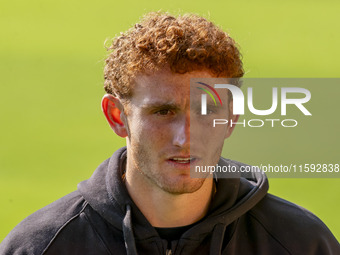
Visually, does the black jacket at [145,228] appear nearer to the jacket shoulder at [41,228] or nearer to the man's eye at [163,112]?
the jacket shoulder at [41,228]

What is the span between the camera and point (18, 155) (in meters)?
3.80

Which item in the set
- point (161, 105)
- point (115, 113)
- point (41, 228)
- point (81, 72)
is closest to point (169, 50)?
point (161, 105)

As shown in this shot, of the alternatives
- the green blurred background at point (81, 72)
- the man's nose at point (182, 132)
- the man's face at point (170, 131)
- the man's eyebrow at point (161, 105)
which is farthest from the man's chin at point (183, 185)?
the green blurred background at point (81, 72)

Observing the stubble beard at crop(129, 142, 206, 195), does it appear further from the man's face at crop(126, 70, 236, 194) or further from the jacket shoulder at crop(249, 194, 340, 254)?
the jacket shoulder at crop(249, 194, 340, 254)

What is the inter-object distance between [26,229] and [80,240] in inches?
6.4

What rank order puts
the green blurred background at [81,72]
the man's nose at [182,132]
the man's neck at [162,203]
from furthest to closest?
the green blurred background at [81,72] → the man's neck at [162,203] → the man's nose at [182,132]

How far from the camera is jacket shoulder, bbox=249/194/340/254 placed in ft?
6.64

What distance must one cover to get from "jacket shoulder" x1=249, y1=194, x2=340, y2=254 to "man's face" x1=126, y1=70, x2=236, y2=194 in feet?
0.82

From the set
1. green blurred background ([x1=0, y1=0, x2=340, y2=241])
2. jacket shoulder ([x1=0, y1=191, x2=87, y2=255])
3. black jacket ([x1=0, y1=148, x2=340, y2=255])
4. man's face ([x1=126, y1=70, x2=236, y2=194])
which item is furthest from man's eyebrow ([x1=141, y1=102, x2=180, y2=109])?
green blurred background ([x1=0, y1=0, x2=340, y2=241])

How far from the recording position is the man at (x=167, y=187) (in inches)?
76.3

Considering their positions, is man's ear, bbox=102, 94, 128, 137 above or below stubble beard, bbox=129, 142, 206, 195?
above

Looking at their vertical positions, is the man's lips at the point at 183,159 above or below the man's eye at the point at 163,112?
below

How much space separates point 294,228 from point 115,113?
25.2 inches

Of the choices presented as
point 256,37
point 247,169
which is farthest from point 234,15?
point 247,169
